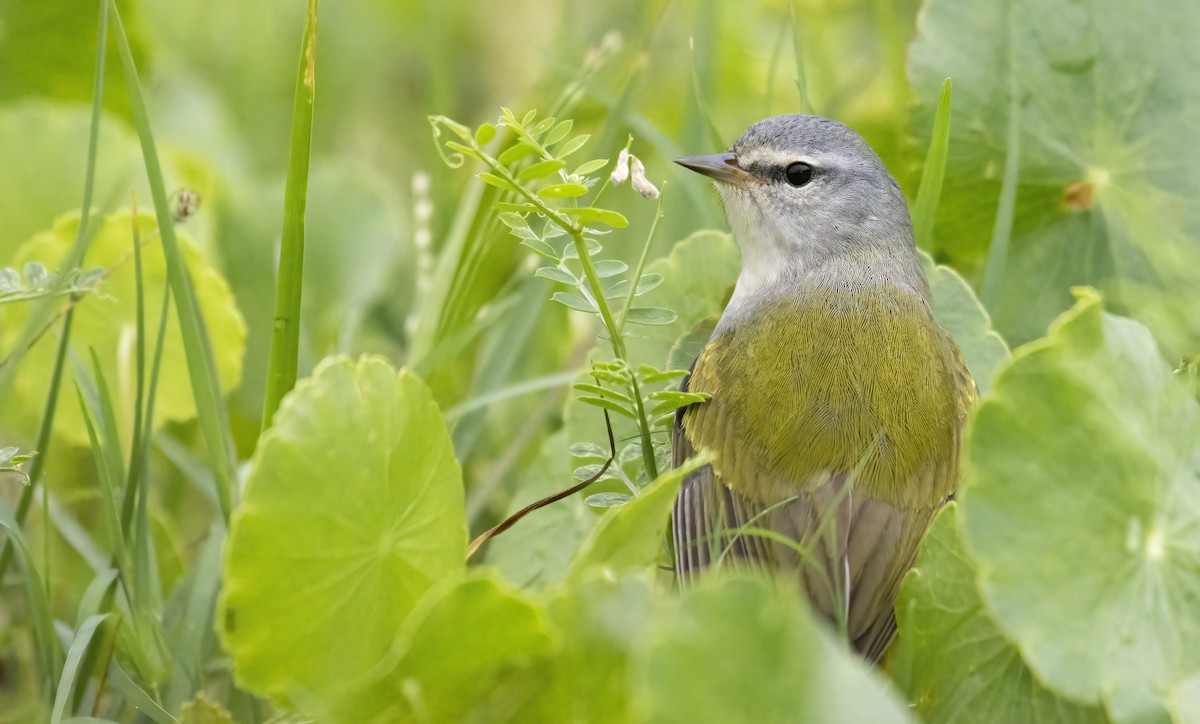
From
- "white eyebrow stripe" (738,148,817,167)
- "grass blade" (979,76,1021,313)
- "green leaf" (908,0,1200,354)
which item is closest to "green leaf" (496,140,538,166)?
"white eyebrow stripe" (738,148,817,167)

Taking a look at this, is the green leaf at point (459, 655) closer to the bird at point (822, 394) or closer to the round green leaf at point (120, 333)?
the bird at point (822, 394)

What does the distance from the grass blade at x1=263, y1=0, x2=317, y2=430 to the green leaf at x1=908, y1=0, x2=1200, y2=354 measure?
138cm

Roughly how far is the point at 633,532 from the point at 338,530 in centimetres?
36

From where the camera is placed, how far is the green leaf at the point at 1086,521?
61.7 inches

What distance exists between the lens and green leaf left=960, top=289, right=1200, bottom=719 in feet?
5.14

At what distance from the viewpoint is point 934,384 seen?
229 cm

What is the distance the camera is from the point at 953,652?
179 centimetres

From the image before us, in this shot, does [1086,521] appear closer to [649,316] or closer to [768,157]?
[649,316]

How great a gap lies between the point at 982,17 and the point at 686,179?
2.44ft

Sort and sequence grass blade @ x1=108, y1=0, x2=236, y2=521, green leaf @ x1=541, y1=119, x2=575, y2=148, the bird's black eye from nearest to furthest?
1. green leaf @ x1=541, y1=119, x2=575, y2=148
2. grass blade @ x1=108, y1=0, x2=236, y2=521
3. the bird's black eye

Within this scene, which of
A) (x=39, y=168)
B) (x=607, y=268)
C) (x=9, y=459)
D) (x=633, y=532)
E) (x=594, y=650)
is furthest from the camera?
(x=39, y=168)

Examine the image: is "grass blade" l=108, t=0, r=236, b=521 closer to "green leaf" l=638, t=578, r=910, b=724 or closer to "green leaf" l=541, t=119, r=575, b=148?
"green leaf" l=541, t=119, r=575, b=148

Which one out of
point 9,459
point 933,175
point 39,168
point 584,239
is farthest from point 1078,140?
point 39,168

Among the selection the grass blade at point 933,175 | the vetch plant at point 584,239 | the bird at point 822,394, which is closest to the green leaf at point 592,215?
the vetch plant at point 584,239
